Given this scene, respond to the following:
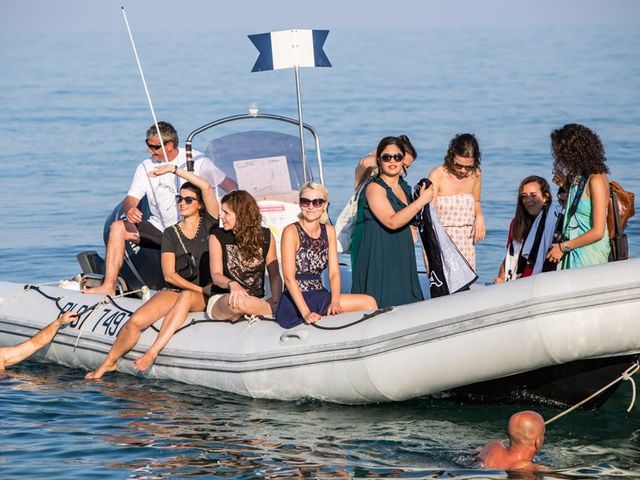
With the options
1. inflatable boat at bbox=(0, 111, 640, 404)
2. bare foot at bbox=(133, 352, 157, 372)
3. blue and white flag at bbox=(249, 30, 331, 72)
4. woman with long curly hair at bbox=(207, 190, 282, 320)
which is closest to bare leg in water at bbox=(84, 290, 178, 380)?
inflatable boat at bbox=(0, 111, 640, 404)

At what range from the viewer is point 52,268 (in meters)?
13.0

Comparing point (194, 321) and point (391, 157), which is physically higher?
point (391, 157)

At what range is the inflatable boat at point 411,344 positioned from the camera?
6406mm

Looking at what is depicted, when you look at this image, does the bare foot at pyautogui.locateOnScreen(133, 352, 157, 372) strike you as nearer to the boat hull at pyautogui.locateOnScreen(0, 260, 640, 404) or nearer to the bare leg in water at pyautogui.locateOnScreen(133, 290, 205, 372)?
the bare leg in water at pyautogui.locateOnScreen(133, 290, 205, 372)

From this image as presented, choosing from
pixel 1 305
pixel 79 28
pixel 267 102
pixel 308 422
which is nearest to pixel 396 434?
pixel 308 422

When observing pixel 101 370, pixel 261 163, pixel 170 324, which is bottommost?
pixel 101 370

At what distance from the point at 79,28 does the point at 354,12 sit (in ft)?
43.2

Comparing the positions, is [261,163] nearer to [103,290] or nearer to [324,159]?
[103,290]

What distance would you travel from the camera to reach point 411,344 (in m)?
6.81

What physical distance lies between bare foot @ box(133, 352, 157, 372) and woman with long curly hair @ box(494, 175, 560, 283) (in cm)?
230

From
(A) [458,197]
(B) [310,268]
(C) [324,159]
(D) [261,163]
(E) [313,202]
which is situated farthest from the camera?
(C) [324,159]

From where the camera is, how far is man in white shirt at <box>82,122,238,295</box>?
27.9 ft

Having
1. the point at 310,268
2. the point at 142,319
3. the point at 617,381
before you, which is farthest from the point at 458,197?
the point at 142,319

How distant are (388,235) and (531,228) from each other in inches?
34.2
